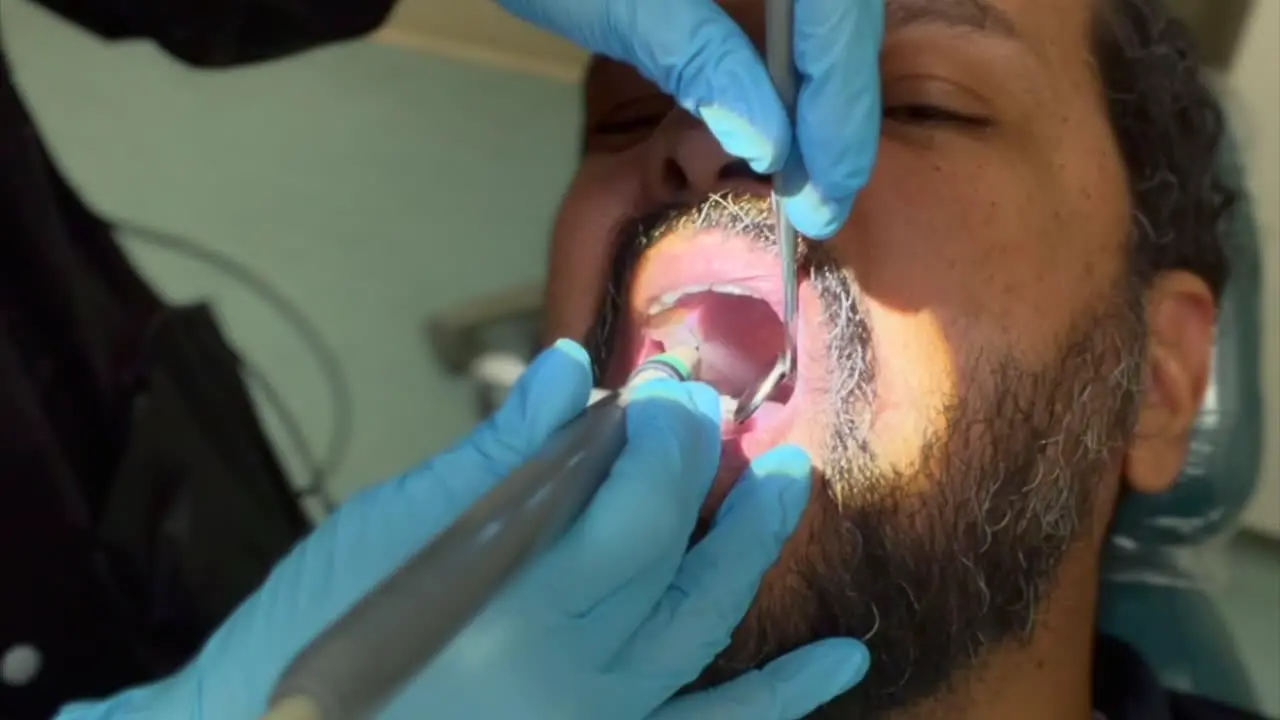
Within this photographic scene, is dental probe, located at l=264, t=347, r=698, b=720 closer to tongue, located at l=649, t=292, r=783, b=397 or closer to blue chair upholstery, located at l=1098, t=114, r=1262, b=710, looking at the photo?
tongue, located at l=649, t=292, r=783, b=397

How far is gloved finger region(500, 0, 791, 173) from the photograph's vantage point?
86cm

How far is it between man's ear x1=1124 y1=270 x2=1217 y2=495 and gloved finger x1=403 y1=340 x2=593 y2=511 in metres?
0.60

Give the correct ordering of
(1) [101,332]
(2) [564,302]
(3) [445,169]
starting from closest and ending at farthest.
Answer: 1. (2) [564,302]
2. (1) [101,332]
3. (3) [445,169]

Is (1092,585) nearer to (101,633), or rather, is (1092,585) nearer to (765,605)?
(765,605)

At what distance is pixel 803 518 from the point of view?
95 centimetres

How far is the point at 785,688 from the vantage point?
919 millimetres

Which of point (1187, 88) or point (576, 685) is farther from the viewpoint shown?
point (1187, 88)

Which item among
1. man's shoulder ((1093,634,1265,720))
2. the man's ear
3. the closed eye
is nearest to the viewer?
the closed eye

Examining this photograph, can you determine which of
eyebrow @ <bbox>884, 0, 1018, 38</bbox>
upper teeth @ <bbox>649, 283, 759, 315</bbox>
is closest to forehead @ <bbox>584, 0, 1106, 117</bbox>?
eyebrow @ <bbox>884, 0, 1018, 38</bbox>

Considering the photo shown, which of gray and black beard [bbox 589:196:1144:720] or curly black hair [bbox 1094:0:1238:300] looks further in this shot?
curly black hair [bbox 1094:0:1238:300]

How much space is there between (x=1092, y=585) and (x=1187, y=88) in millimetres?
515

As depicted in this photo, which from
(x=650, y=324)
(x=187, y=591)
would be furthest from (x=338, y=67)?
(x=650, y=324)

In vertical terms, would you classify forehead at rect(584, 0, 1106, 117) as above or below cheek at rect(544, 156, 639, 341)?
above

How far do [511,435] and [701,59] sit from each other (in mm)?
307
